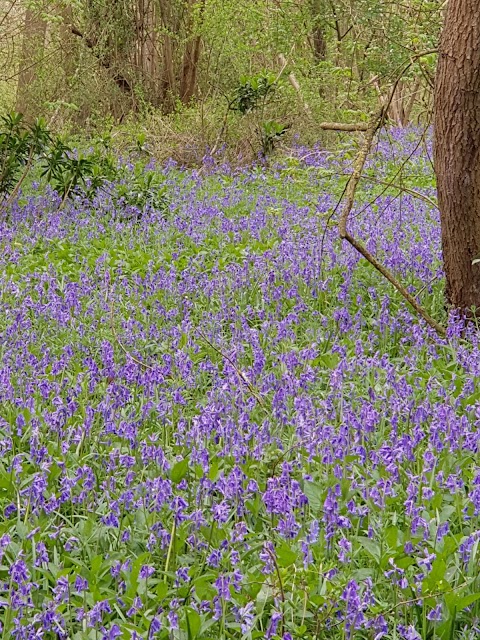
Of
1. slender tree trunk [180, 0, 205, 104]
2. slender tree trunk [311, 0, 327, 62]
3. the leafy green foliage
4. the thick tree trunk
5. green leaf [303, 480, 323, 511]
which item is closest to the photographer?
green leaf [303, 480, 323, 511]

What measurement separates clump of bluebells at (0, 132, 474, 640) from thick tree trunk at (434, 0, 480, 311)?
1.14 ft

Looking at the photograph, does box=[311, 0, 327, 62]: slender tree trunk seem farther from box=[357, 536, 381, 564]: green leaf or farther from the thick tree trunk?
box=[357, 536, 381, 564]: green leaf

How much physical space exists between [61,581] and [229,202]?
6.65m

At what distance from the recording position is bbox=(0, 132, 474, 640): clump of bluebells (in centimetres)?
203

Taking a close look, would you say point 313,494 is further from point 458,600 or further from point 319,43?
point 319,43

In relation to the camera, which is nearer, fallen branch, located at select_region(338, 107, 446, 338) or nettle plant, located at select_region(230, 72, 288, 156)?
fallen branch, located at select_region(338, 107, 446, 338)

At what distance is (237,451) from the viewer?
279 cm

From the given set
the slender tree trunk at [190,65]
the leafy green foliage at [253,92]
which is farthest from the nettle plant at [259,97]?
the slender tree trunk at [190,65]

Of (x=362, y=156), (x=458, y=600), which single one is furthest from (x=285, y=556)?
(x=362, y=156)

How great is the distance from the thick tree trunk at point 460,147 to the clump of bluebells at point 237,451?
0.35 meters

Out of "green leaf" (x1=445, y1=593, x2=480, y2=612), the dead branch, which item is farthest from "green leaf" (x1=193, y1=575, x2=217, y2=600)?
the dead branch

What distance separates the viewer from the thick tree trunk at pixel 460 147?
4.40m

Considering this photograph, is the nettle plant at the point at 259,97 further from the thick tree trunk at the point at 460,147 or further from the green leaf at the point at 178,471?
the green leaf at the point at 178,471

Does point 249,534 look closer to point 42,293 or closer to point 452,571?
point 452,571
